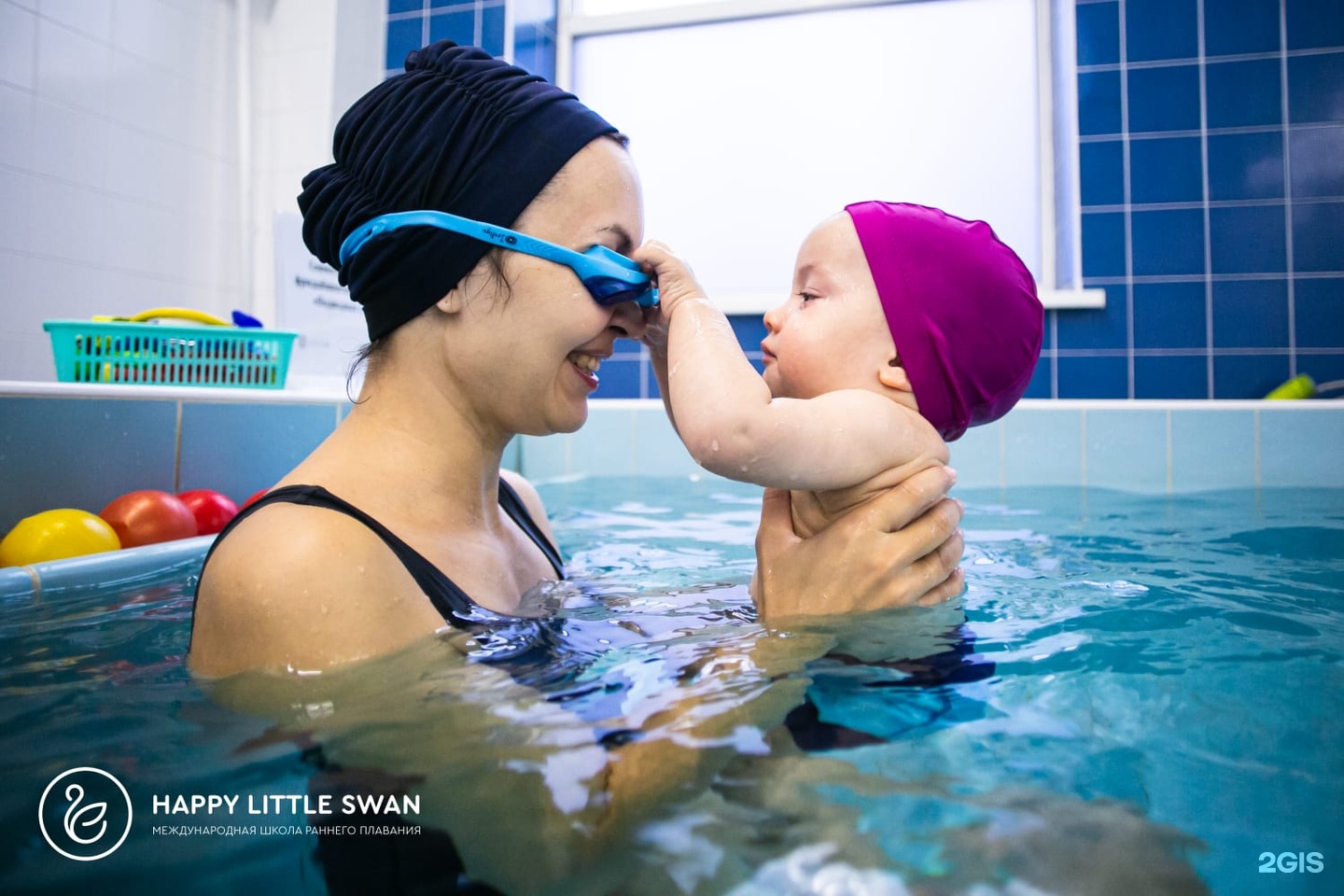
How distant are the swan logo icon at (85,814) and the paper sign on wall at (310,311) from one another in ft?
15.6

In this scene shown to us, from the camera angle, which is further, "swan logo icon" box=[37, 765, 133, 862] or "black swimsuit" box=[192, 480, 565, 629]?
"black swimsuit" box=[192, 480, 565, 629]

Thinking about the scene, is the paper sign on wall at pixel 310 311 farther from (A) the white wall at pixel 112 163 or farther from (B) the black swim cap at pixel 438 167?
(B) the black swim cap at pixel 438 167

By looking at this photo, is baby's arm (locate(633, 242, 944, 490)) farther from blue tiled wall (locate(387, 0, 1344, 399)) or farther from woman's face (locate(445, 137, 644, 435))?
blue tiled wall (locate(387, 0, 1344, 399))

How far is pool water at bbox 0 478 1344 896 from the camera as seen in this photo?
34.2 inches

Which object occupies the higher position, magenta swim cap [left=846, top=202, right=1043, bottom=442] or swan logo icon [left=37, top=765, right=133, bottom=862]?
magenta swim cap [left=846, top=202, right=1043, bottom=442]

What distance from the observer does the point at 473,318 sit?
153 cm

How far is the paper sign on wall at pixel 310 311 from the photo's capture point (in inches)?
223

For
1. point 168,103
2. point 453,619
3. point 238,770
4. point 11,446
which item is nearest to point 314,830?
point 238,770

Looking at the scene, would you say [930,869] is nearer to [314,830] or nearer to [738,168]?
[314,830]

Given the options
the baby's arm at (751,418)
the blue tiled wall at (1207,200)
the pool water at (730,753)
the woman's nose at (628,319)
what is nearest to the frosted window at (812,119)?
the blue tiled wall at (1207,200)

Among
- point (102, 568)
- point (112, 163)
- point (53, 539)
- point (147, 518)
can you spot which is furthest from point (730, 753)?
point (112, 163)

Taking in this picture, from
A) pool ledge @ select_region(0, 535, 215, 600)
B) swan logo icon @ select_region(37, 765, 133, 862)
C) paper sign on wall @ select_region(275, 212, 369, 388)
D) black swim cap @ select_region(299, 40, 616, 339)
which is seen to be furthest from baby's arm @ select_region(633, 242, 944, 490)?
paper sign on wall @ select_region(275, 212, 369, 388)

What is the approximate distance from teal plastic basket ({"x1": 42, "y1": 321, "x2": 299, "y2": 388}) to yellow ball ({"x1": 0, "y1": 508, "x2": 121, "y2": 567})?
3.72 ft

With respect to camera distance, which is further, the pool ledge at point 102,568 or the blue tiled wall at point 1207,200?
the blue tiled wall at point 1207,200
